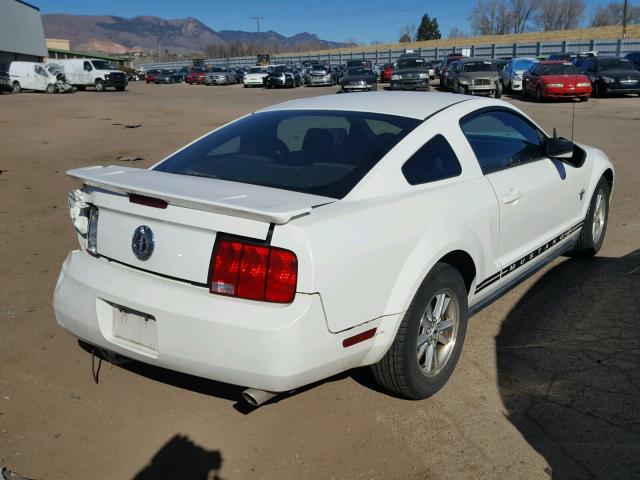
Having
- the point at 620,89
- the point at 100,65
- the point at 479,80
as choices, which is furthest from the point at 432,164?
the point at 100,65

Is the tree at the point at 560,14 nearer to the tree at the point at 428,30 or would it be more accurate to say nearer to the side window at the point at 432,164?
the tree at the point at 428,30

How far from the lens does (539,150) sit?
4504mm

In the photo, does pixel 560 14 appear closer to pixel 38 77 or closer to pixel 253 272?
pixel 38 77

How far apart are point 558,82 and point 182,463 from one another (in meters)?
23.2

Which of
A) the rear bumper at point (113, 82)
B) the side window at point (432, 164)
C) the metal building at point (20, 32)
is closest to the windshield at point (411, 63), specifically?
the rear bumper at point (113, 82)

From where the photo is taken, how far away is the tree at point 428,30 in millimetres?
115375

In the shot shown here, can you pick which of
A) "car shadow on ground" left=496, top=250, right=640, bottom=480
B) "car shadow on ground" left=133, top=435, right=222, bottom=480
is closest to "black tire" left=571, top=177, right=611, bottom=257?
"car shadow on ground" left=496, top=250, right=640, bottom=480

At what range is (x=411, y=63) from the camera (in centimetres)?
3019

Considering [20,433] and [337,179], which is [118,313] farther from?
[337,179]

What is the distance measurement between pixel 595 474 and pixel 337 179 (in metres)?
1.77

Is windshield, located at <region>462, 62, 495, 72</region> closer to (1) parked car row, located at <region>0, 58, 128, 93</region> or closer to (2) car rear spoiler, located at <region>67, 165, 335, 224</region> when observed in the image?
(2) car rear spoiler, located at <region>67, 165, 335, 224</region>

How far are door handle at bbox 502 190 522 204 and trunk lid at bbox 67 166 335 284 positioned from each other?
140cm

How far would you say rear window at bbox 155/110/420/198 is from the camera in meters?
3.20

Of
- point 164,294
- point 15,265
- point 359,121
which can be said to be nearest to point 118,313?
point 164,294
